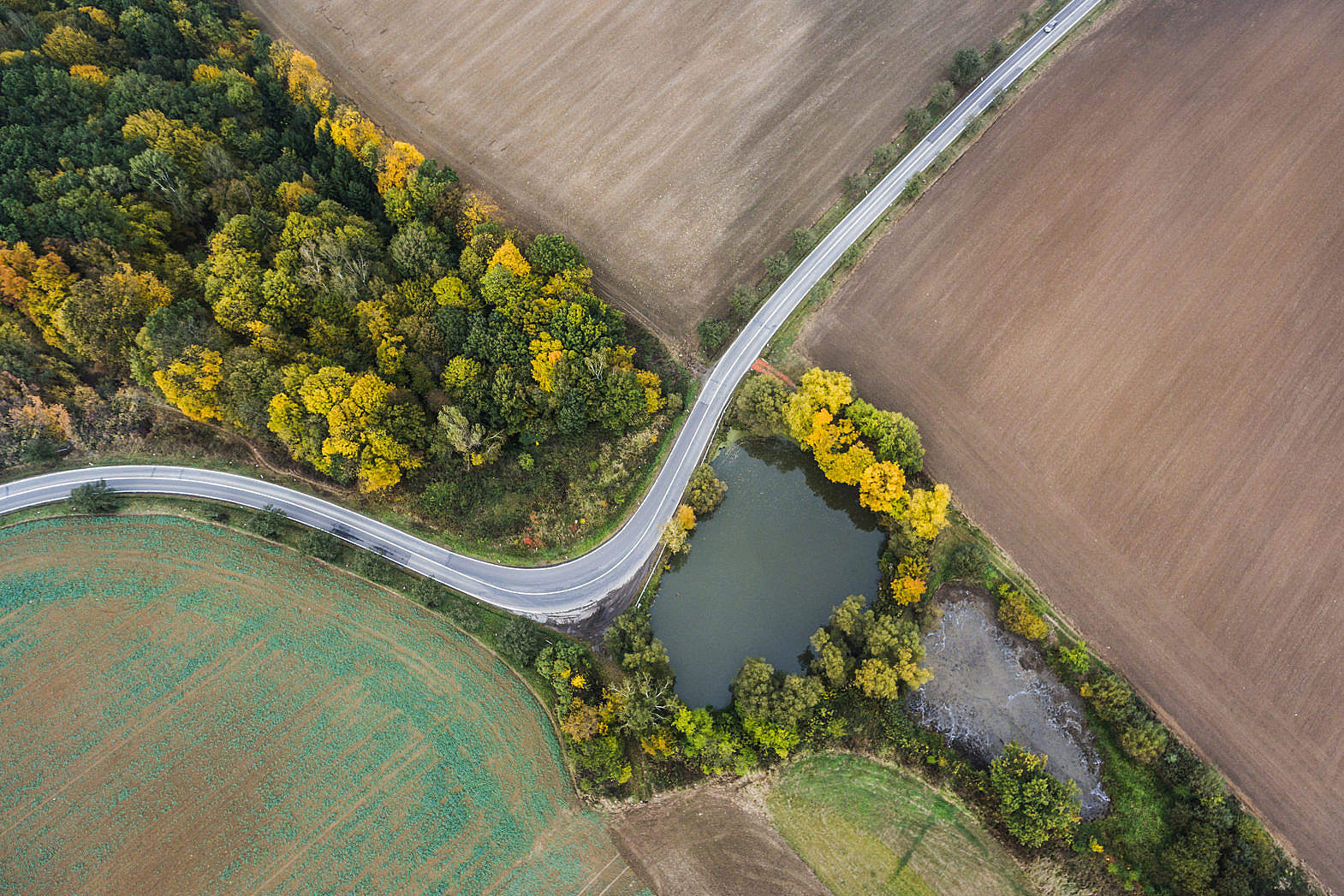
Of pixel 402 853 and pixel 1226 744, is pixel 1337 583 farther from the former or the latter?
pixel 402 853

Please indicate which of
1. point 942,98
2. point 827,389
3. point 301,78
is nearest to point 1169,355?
point 827,389

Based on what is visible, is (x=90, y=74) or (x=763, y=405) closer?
(x=763, y=405)

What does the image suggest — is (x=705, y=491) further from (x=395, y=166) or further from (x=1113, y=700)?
(x=395, y=166)

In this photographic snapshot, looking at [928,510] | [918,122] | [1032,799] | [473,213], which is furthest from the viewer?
[918,122]

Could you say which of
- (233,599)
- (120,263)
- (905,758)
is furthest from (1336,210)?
(120,263)

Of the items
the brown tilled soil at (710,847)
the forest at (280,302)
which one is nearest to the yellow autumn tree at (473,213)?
the forest at (280,302)

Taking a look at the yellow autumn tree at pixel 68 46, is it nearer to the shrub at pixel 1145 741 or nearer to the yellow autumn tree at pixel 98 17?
the yellow autumn tree at pixel 98 17
